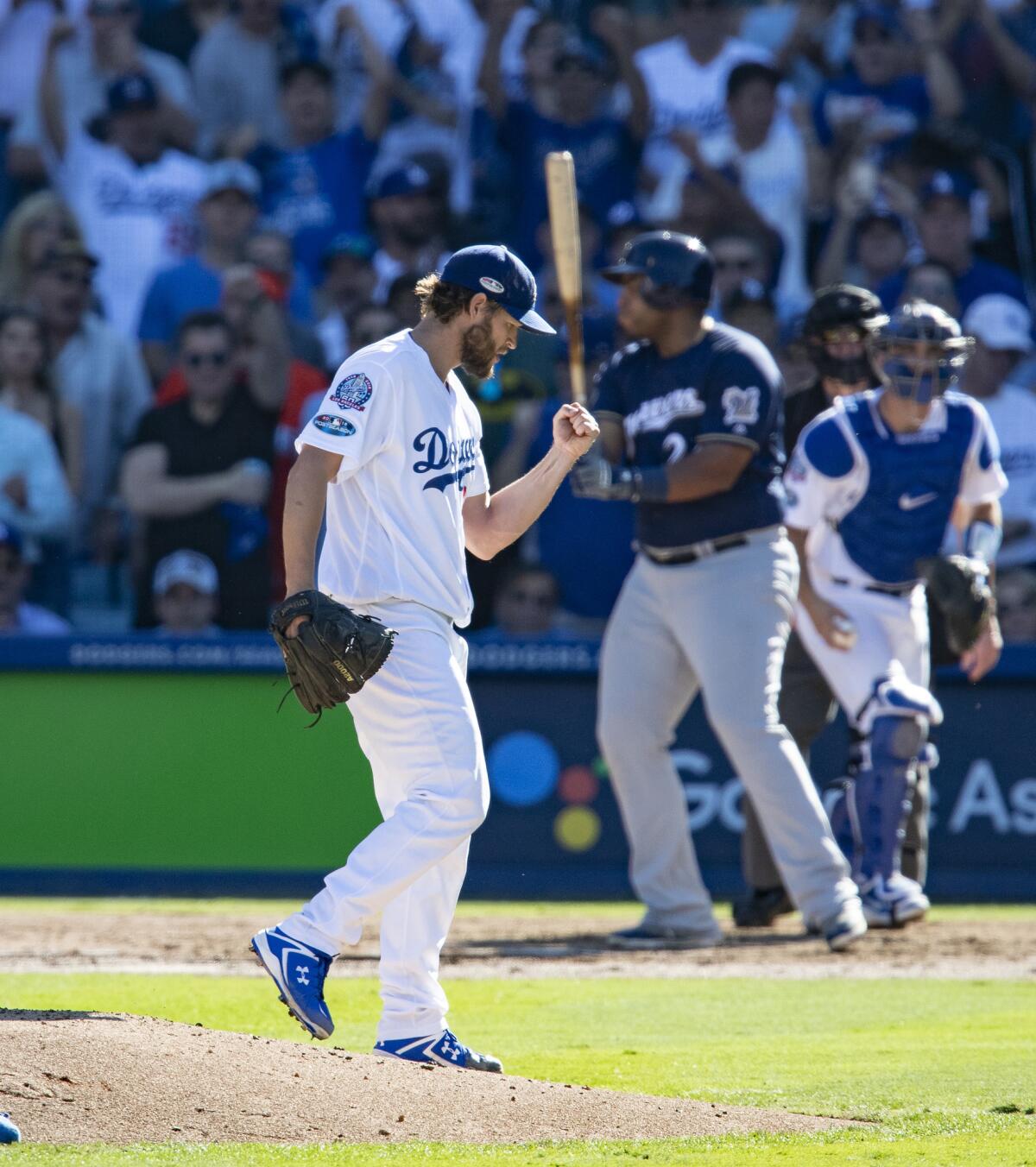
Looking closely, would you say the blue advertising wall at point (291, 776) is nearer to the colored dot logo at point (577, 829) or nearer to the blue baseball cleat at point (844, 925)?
the colored dot logo at point (577, 829)

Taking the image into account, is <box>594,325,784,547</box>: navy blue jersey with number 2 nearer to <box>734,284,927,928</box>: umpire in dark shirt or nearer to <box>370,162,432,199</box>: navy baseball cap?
<box>734,284,927,928</box>: umpire in dark shirt

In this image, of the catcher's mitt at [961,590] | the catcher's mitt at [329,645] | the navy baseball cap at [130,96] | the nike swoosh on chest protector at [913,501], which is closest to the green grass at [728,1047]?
the catcher's mitt at [329,645]

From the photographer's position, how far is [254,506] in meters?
9.88

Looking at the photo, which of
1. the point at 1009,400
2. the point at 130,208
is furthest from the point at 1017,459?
the point at 130,208

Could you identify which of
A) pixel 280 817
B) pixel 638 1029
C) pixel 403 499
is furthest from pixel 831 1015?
pixel 280 817

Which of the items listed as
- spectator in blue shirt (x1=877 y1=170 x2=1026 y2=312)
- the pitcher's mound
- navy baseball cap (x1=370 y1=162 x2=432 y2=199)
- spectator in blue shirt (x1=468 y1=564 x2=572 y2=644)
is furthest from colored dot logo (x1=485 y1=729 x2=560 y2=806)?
the pitcher's mound

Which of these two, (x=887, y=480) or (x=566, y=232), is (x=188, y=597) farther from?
(x=887, y=480)

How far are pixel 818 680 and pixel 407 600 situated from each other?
3.72 meters

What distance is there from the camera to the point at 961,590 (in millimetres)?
6984

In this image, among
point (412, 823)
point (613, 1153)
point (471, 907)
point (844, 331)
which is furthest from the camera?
point (471, 907)

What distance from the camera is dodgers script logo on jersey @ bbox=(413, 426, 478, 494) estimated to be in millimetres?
4387

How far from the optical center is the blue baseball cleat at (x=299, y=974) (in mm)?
4082

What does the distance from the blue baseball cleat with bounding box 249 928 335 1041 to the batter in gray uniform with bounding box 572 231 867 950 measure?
264cm

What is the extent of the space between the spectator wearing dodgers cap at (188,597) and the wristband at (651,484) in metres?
3.76
